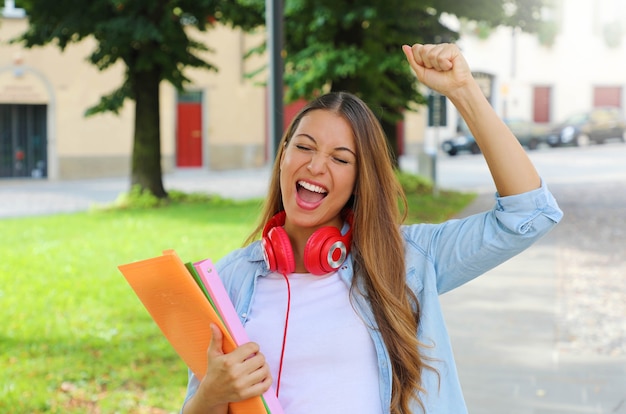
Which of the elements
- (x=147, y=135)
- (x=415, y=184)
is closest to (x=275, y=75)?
(x=147, y=135)

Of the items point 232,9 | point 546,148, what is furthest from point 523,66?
point 232,9

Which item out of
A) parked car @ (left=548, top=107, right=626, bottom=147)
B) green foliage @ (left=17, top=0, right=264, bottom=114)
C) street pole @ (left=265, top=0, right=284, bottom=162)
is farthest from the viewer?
parked car @ (left=548, top=107, right=626, bottom=147)

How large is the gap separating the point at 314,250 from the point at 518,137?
37871 mm

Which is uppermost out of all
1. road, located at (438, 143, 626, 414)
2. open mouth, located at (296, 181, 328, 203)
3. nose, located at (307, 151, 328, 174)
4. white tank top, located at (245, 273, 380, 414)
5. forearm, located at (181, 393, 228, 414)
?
nose, located at (307, 151, 328, 174)

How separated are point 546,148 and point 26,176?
23.7m

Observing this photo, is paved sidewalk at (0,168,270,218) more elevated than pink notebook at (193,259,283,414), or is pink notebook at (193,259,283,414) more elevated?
pink notebook at (193,259,283,414)

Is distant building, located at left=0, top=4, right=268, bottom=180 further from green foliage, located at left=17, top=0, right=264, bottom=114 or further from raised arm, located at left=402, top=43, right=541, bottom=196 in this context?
raised arm, located at left=402, top=43, right=541, bottom=196

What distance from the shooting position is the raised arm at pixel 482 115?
2332 mm

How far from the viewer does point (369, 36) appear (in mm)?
16719

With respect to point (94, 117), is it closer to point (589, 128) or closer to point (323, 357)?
point (589, 128)

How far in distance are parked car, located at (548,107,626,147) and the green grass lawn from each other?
28808 mm

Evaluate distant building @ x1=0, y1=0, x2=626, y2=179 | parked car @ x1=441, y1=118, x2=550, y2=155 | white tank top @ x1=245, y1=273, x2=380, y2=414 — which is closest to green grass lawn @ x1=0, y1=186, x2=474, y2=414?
white tank top @ x1=245, y1=273, x2=380, y2=414

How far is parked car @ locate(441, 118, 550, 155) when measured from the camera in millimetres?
37750

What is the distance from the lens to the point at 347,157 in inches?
97.7
